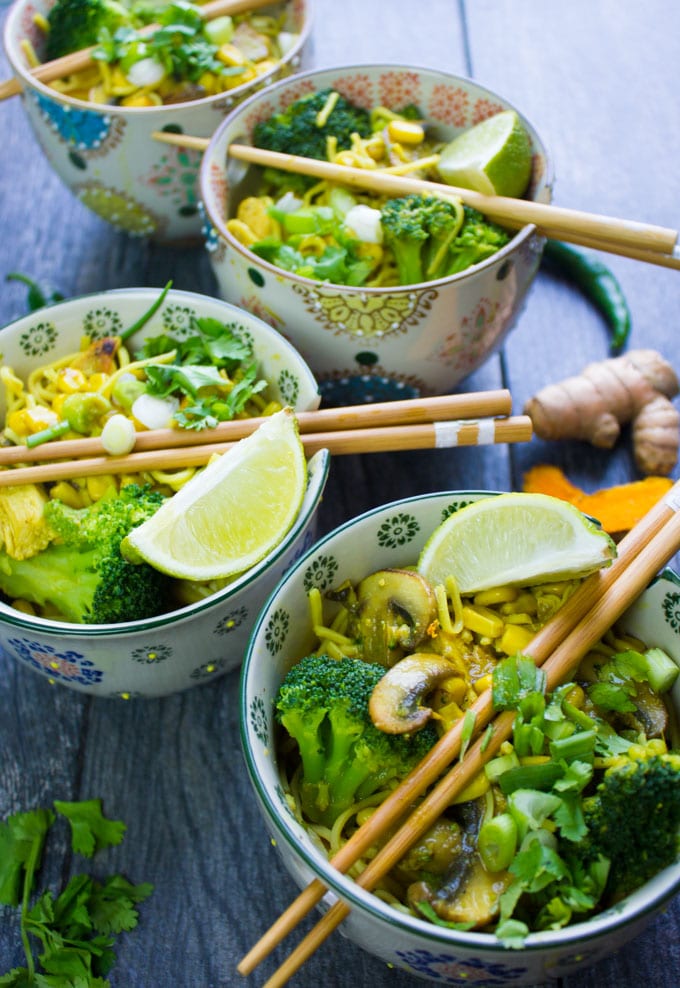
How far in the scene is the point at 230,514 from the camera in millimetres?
1728

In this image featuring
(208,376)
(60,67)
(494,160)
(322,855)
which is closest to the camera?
(322,855)

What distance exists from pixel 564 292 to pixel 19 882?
193cm

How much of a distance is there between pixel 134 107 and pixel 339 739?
1.64 m

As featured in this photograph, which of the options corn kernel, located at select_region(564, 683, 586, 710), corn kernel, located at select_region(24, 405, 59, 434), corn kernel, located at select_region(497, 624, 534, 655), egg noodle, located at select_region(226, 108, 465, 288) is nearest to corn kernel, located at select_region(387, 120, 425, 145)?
egg noodle, located at select_region(226, 108, 465, 288)

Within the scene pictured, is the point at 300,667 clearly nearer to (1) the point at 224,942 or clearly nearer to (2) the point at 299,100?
(1) the point at 224,942

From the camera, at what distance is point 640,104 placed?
299 centimetres

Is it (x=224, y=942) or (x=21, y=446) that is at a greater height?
(x=21, y=446)

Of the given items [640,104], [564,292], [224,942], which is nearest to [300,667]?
[224,942]

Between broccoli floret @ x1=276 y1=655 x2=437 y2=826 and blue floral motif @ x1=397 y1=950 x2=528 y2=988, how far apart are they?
0.26m

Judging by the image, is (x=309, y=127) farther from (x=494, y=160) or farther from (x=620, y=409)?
(x=620, y=409)

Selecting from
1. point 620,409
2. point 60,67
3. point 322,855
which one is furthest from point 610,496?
point 60,67

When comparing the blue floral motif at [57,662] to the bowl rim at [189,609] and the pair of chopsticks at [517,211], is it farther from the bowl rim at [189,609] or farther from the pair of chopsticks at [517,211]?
the pair of chopsticks at [517,211]

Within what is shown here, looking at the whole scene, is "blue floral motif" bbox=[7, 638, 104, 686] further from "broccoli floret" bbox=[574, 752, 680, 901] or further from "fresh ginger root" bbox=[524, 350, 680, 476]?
"fresh ginger root" bbox=[524, 350, 680, 476]

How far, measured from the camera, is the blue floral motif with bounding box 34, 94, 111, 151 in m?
2.30
